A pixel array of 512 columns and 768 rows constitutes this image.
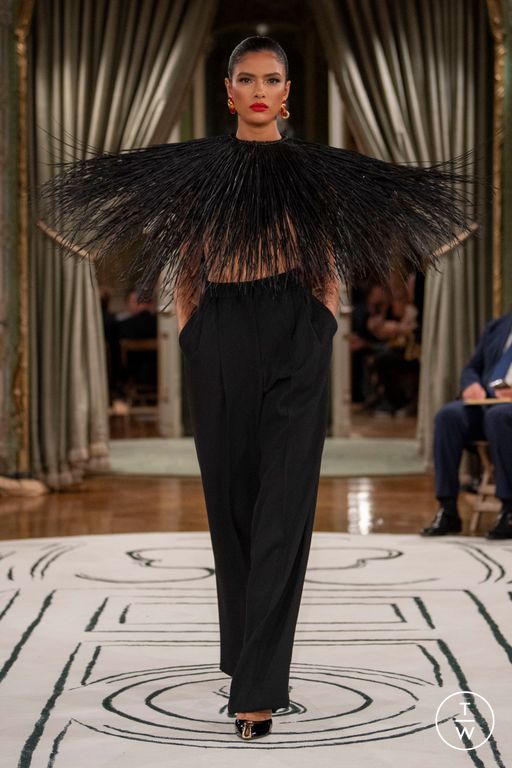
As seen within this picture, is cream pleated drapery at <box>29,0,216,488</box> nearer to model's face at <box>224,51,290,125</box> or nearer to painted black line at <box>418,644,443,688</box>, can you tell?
painted black line at <box>418,644,443,688</box>

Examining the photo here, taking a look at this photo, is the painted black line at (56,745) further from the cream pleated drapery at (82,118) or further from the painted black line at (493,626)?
the cream pleated drapery at (82,118)

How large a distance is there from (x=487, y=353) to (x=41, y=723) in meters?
3.90

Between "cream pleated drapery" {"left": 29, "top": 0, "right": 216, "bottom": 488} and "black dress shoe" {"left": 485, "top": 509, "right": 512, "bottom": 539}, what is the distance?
10.0ft

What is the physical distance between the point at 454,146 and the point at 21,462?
10.5ft

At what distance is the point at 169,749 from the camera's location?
2721 mm

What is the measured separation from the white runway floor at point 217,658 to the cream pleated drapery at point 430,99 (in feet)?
8.50

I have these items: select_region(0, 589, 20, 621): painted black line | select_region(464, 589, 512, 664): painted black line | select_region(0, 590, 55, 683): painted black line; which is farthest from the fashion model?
select_region(0, 589, 20, 621): painted black line

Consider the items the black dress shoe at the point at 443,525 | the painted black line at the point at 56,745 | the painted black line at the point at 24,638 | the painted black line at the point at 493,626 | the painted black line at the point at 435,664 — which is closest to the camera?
the painted black line at the point at 56,745

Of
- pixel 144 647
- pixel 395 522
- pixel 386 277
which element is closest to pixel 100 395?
pixel 395 522

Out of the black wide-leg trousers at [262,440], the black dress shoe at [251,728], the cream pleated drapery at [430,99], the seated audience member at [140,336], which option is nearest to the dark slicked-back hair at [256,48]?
the black wide-leg trousers at [262,440]

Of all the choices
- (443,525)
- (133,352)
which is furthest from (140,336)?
(443,525)

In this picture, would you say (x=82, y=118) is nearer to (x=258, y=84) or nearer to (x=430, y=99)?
(x=430, y=99)

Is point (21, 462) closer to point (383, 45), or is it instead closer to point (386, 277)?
point (383, 45)

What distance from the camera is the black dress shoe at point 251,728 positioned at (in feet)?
9.14
